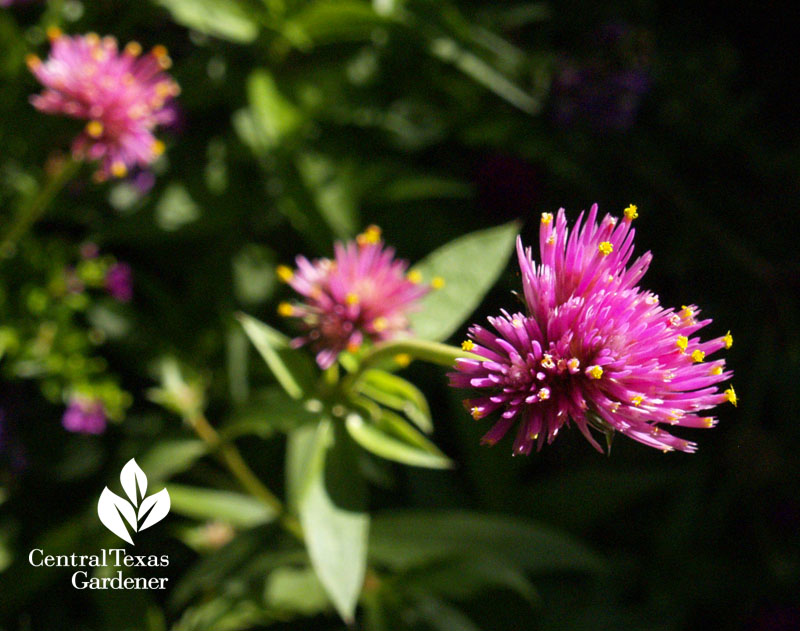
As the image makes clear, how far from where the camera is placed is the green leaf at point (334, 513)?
1248 mm

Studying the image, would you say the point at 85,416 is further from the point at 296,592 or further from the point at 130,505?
the point at 296,592

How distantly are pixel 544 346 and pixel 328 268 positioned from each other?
547mm

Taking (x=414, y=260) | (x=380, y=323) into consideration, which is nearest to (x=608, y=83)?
(x=414, y=260)

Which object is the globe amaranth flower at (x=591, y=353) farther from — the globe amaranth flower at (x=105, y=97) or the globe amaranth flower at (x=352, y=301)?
the globe amaranth flower at (x=105, y=97)

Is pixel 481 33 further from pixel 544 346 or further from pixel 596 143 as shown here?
pixel 544 346

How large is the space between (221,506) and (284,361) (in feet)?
2.09

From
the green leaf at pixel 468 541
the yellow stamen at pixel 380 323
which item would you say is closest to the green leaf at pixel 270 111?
the yellow stamen at pixel 380 323

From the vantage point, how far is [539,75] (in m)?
2.18

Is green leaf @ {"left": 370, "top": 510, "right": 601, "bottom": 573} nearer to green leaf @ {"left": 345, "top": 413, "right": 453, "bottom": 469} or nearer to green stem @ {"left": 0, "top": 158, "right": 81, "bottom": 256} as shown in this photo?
green leaf @ {"left": 345, "top": 413, "right": 453, "bottom": 469}

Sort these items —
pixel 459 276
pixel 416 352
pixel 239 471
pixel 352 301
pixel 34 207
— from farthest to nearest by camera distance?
pixel 239 471, pixel 34 207, pixel 459 276, pixel 352 301, pixel 416 352

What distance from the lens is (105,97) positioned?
4.90 feet

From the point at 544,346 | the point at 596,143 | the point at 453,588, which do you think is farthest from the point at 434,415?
the point at 544,346

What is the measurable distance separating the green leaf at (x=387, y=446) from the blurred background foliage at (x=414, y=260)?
192 millimetres

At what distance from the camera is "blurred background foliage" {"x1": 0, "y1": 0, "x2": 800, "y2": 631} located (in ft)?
5.82
